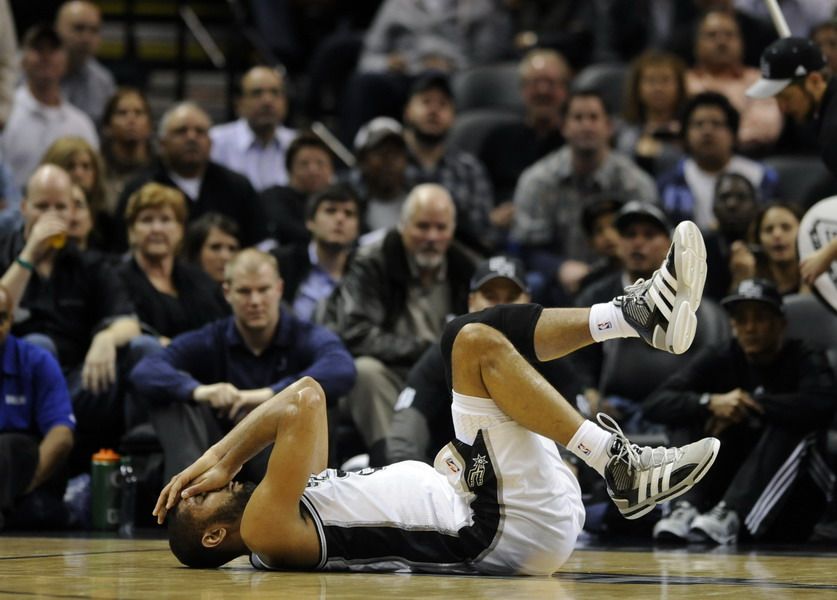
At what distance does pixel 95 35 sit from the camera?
11.1 meters

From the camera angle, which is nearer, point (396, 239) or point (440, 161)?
point (396, 239)

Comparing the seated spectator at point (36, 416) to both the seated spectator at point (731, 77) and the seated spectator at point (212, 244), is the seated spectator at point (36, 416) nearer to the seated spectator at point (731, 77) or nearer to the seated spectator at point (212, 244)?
the seated spectator at point (212, 244)

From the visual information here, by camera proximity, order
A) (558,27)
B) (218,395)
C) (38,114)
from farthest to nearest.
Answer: (558,27)
(38,114)
(218,395)

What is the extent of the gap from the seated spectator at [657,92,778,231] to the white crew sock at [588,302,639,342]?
453 centimetres

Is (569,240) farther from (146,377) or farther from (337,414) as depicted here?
(146,377)

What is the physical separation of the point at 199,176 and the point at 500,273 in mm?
3241

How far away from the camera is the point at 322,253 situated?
8.99 metres

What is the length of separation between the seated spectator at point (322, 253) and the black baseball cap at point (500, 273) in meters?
1.77

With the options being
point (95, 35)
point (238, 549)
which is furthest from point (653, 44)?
point (238, 549)

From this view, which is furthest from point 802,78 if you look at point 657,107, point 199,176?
point 199,176

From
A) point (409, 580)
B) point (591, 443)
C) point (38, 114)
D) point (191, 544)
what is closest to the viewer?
point (409, 580)

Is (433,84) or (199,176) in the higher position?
(433,84)

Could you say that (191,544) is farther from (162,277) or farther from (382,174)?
(382,174)

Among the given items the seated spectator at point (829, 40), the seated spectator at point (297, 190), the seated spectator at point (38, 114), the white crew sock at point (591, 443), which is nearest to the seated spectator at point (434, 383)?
the white crew sock at point (591, 443)
